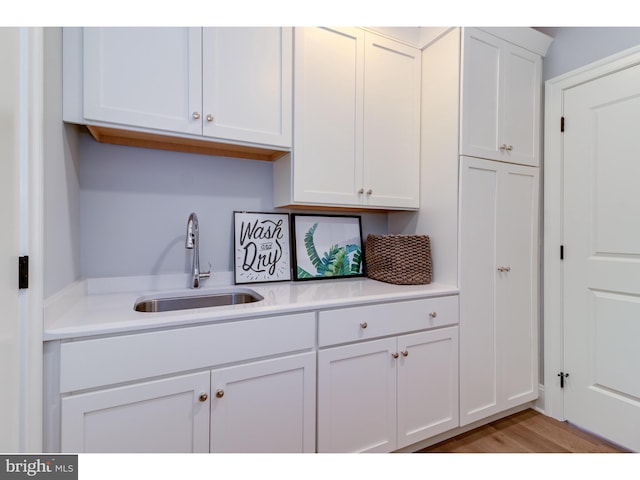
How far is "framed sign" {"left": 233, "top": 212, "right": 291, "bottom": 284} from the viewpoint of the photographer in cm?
180

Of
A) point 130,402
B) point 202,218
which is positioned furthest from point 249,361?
Answer: point 202,218

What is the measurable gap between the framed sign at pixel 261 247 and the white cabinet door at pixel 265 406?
0.64 meters

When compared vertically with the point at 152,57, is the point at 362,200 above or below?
below

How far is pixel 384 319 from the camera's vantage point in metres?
1.52

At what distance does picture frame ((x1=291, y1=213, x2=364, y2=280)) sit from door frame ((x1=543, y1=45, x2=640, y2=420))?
1.19 meters

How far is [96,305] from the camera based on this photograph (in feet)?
4.18

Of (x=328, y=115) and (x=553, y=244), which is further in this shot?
(x=553, y=244)

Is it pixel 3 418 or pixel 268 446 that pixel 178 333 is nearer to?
pixel 3 418

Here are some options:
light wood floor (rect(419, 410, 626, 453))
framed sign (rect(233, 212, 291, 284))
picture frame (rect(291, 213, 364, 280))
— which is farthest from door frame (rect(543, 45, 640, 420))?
framed sign (rect(233, 212, 291, 284))

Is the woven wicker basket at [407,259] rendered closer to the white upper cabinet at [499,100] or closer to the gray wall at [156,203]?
the white upper cabinet at [499,100]

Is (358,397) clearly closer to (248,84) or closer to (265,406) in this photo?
(265,406)

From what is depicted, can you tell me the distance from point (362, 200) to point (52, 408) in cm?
153

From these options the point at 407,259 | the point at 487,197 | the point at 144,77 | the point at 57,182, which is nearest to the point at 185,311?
the point at 57,182

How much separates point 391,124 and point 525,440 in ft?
6.33
